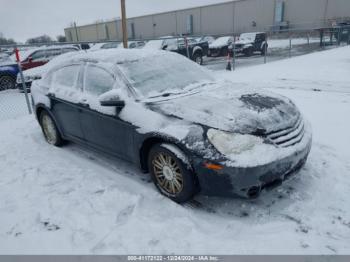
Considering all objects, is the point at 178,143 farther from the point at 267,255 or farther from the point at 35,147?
the point at 35,147

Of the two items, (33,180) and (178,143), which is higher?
(178,143)

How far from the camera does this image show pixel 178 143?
10.8 feet

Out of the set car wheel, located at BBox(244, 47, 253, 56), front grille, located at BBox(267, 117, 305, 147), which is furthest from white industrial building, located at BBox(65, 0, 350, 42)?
front grille, located at BBox(267, 117, 305, 147)

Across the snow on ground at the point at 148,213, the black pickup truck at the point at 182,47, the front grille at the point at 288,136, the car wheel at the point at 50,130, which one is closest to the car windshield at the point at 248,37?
the black pickup truck at the point at 182,47

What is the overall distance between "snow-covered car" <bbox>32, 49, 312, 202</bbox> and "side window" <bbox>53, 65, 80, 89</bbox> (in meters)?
0.02

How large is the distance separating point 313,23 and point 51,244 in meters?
43.5

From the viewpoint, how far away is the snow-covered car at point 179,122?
3.09 metres

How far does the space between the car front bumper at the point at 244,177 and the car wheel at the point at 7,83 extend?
37.4 feet

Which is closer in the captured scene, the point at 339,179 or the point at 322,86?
the point at 339,179

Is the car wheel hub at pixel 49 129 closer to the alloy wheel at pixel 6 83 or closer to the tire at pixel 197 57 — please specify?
the alloy wheel at pixel 6 83

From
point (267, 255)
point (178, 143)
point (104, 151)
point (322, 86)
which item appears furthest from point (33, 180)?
point (322, 86)

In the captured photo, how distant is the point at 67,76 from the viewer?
4898mm

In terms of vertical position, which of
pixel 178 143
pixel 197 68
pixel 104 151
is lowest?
pixel 104 151

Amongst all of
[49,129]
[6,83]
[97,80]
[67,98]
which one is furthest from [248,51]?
[97,80]
